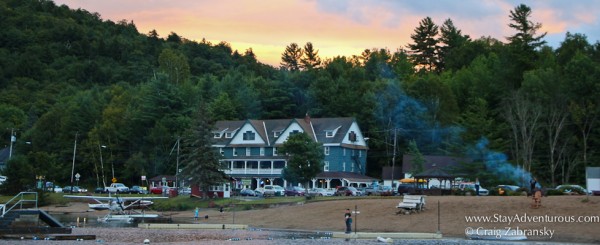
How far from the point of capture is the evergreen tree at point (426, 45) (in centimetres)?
17575

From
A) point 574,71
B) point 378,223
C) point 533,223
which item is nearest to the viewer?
point 533,223

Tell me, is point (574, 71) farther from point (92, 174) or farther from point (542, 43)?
point (92, 174)

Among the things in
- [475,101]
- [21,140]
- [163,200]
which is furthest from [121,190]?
[475,101]

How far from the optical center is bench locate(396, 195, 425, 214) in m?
59.5

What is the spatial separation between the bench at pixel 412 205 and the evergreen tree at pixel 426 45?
11784 cm

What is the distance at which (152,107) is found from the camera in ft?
432

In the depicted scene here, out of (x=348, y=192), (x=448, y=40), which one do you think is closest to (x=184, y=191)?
(x=348, y=192)

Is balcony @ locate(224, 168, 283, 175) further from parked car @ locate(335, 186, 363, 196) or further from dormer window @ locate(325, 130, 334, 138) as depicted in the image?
parked car @ locate(335, 186, 363, 196)

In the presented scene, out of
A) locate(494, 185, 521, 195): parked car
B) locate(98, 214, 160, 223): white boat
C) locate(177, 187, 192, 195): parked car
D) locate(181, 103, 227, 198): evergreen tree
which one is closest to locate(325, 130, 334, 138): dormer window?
locate(177, 187, 192, 195): parked car

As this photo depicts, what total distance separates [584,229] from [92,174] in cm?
9833

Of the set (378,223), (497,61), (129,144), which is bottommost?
(378,223)

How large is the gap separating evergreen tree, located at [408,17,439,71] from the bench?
117838mm

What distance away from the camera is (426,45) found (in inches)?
6944

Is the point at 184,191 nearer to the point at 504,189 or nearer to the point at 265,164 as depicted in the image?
the point at 265,164
